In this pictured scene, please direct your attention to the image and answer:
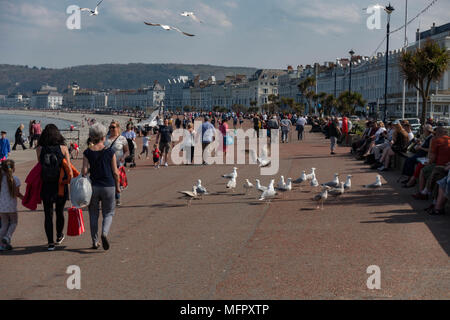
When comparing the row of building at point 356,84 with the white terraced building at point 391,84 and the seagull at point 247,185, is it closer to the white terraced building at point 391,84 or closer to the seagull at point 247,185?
the white terraced building at point 391,84

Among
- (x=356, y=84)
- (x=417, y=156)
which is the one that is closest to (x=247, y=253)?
(x=417, y=156)

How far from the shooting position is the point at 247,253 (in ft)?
22.9

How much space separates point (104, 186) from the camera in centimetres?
713

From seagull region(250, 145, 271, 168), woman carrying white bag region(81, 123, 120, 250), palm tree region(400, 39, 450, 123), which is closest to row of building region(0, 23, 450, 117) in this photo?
palm tree region(400, 39, 450, 123)

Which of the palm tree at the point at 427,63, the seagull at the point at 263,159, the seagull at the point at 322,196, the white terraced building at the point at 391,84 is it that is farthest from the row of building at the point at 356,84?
the seagull at the point at 322,196

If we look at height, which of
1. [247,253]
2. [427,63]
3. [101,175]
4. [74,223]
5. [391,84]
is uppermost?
[391,84]

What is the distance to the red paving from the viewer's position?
18.2 feet

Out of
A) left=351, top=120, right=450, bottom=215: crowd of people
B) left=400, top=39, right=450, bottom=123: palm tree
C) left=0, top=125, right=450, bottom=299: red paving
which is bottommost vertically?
left=0, top=125, right=450, bottom=299: red paving

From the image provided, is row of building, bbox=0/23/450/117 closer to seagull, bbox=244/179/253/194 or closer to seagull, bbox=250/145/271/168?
seagull, bbox=250/145/271/168

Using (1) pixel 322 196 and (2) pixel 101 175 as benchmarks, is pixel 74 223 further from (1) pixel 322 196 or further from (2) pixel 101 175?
(1) pixel 322 196

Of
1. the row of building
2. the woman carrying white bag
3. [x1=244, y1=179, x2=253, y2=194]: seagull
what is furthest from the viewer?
the row of building

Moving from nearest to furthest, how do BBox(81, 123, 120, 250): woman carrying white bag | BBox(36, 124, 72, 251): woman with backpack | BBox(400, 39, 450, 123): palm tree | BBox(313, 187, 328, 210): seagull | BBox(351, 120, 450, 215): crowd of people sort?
1. BBox(81, 123, 120, 250): woman carrying white bag
2. BBox(36, 124, 72, 251): woman with backpack
3. BBox(351, 120, 450, 215): crowd of people
4. BBox(313, 187, 328, 210): seagull
5. BBox(400, 39, 450, 123): palm tree

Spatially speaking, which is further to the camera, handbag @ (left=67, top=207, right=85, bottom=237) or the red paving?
handbag @ (left=67, top=207, right=85, bottom=237)

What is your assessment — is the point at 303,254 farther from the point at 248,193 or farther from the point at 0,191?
the point at 248,193
